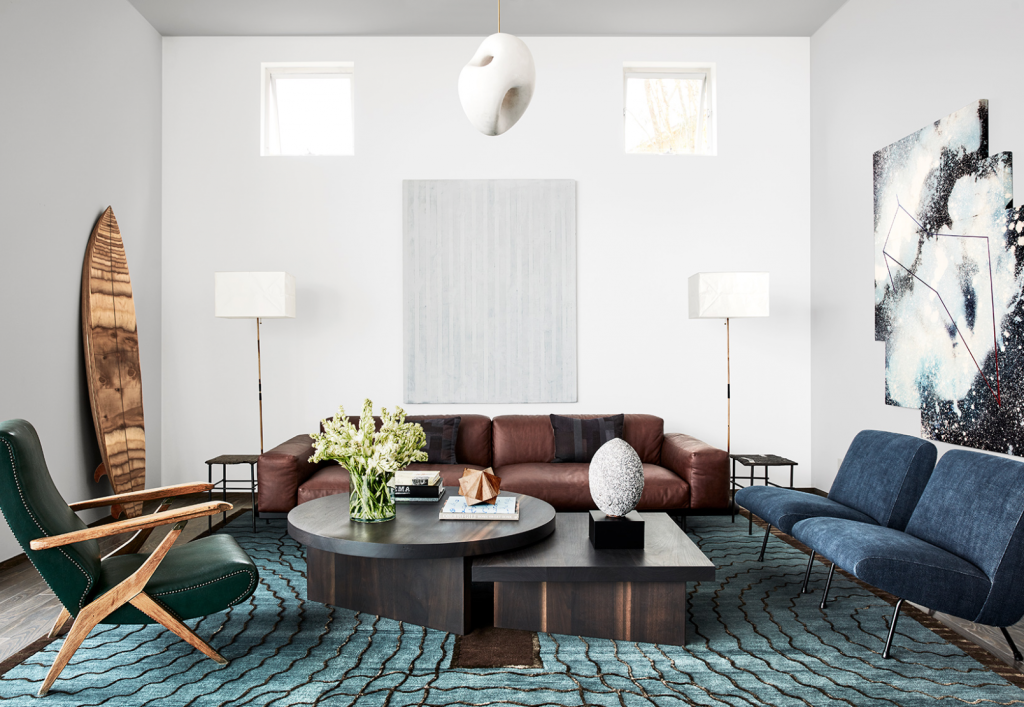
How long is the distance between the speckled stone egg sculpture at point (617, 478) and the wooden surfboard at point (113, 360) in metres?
3.24

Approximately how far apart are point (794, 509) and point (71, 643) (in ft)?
10.2

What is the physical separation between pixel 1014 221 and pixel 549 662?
311cm

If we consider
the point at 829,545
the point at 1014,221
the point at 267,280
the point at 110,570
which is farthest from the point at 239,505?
the point at 1014,221

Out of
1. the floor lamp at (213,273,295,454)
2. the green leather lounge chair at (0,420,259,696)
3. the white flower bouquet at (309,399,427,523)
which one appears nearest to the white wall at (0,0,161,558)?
the floor lamp at (213,273,295,454)

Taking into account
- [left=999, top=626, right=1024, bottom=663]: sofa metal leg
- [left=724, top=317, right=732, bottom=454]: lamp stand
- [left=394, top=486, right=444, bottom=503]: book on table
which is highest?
[left=724, top=317, right=732, bottom=454]: lamp stand

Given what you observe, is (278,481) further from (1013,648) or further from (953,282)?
(953,282)

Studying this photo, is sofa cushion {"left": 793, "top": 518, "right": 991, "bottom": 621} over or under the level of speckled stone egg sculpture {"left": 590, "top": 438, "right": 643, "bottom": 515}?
under

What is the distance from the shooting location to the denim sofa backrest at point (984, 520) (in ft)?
7.52

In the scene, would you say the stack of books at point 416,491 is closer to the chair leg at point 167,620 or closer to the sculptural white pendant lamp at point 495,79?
the chair leg at point 167,620

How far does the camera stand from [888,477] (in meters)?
3.14

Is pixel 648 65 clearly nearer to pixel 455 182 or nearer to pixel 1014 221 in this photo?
pixel 455 182

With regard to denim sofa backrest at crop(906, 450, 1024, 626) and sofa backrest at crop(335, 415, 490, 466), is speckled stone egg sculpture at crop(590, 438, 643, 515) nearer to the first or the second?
denim sofa backrest at crop(906, 450, 1024, 626)

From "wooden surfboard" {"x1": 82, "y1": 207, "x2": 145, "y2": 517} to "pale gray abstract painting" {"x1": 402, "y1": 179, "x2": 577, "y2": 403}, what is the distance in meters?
2.02

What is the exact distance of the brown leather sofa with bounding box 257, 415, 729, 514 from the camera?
13.2ft
